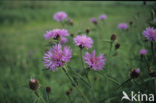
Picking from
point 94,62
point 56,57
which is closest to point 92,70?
point 94,62

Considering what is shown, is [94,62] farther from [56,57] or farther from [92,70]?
[56,57]

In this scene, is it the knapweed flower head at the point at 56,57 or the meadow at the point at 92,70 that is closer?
the knapweed flower head at the point at 56,57

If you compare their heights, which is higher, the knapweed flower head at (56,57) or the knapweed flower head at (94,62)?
the knapweed flower head at (56,57)

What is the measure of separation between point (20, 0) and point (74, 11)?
5364 millimetres

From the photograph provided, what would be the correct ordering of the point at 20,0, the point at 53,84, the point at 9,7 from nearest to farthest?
1. the point at 53,84
2. the point at 9,7
3. the point at 20,0

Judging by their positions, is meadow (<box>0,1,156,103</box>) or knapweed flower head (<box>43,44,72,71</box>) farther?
meadow (<box>0,1,156,103</box>)

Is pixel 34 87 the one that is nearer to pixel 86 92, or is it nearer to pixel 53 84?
pixel 53 84

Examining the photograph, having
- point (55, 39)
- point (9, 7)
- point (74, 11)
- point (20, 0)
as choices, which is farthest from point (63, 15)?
point (20, 0)

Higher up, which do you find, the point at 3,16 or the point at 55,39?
the point at 3,16

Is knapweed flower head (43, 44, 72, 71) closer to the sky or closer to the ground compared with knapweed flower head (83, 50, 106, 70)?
closer to the sky

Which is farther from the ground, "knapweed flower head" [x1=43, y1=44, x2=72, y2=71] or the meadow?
"knapweed flower head" [x1=43, y1=44, x2=72, y2=71]

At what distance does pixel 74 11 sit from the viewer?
8.78 m

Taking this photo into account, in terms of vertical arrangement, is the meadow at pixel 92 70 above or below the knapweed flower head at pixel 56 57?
below

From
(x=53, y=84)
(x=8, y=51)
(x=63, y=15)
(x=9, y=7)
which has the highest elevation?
(x=9, y=7)
